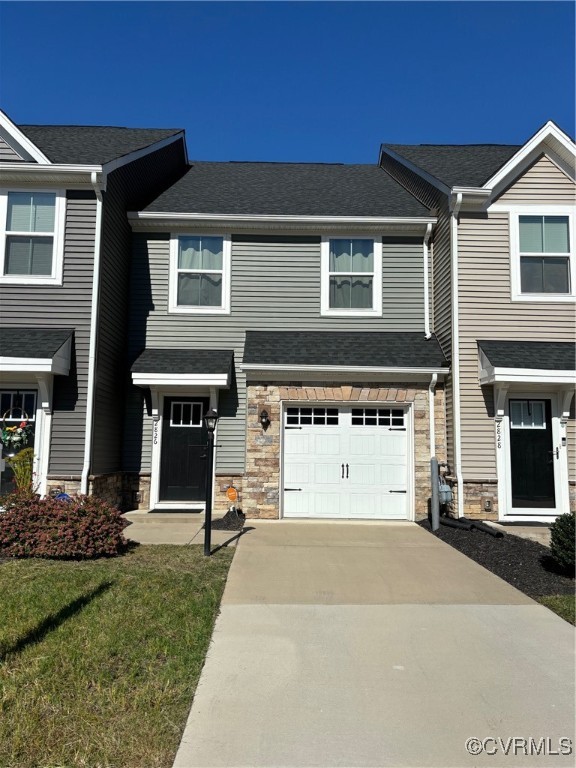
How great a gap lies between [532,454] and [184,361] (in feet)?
21.5

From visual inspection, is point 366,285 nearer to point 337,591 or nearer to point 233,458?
point 233,458

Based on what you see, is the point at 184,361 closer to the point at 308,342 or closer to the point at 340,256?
the point at 308,342

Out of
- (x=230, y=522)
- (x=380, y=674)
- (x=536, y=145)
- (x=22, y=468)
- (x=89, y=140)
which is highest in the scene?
(x=89, y=140)

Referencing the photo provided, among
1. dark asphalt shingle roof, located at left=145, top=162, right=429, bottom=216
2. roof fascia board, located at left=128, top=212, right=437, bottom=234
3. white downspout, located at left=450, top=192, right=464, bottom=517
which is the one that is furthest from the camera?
dark asphalt shingle roof, located at left=145, top=162, right=429, bottom=216

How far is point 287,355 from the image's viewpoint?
33.8 ft

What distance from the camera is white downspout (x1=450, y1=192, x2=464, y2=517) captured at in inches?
388

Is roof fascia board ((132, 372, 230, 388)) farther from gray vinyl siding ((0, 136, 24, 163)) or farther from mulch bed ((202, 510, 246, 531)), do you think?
gray vinyl siding ((0, 136, 24, 163))

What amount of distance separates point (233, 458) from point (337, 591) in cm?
513

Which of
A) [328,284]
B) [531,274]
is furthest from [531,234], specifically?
[328,284]

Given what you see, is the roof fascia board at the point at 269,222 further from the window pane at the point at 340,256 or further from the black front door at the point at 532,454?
the black front door at the point at 532,454

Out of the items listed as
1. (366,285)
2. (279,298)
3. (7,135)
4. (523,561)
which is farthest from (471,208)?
(7,135)

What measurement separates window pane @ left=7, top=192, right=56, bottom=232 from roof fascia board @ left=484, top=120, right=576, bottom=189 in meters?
7.73

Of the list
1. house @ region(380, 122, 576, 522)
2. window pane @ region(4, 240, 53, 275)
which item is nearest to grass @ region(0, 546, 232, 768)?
window pane @ region(4, 240, 53, 275)

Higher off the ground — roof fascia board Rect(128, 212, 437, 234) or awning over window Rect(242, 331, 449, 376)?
roof fascia board Rect(128, 212, 437, 234)
